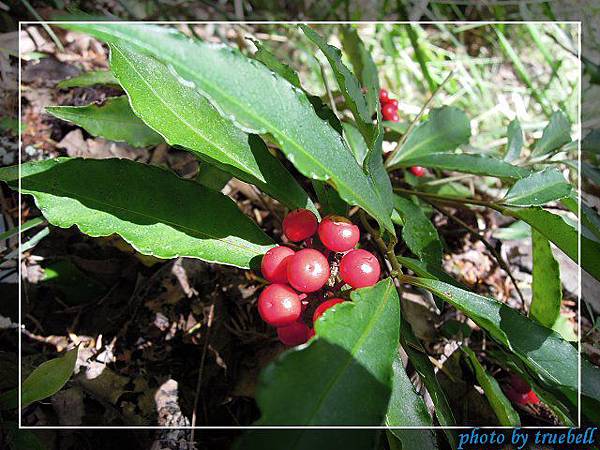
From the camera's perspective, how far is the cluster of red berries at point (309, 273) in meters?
0.88

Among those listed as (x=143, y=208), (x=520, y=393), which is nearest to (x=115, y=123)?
(x=143, y=208)

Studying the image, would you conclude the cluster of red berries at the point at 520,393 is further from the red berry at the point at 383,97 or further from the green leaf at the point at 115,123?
the green leaf at the point at 115,123

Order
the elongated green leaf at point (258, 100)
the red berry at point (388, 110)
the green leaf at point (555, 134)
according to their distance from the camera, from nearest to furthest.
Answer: the elongated green leaf at point (258, 100) < the green leaf at point (555, 134) < the red berry at point (388, 110)

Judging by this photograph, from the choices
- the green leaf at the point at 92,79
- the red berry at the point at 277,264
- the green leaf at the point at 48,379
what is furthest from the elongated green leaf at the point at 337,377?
the green leaf at the point at 92,79

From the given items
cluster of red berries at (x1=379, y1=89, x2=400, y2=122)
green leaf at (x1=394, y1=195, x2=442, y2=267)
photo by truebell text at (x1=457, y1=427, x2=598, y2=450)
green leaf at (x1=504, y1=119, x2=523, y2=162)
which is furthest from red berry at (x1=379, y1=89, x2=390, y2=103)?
photo by truebell text at (x1=457, y1=427, x2=598, y2=450)

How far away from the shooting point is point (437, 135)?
1.43 metres

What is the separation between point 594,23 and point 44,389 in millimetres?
2882

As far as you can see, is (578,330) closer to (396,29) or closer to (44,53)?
(396,29)

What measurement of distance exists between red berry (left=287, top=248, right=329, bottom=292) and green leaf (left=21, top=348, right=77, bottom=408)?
48 centimetres

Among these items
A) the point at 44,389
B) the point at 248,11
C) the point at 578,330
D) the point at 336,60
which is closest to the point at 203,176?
the point at 336,60

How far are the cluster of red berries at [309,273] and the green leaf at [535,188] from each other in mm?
442

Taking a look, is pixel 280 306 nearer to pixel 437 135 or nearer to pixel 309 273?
pixel 309 273

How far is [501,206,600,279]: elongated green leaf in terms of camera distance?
104 cm

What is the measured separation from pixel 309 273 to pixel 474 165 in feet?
2.10
